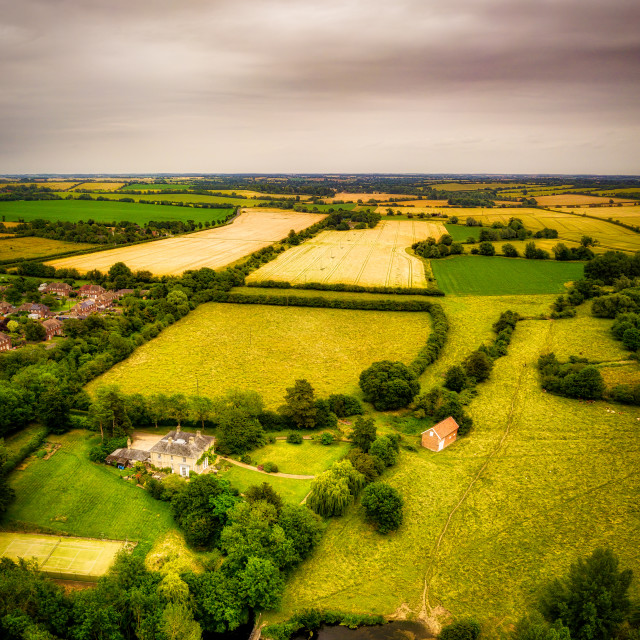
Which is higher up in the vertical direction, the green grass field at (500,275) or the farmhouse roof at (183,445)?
the green grass field at (500,275)

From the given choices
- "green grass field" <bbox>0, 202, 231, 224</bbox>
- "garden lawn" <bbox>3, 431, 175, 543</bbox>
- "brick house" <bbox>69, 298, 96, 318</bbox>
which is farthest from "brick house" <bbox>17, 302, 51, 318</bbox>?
"green grass field" <bbox>0, 202, 231, 224</bbox>

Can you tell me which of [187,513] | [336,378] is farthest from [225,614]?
[336,378]

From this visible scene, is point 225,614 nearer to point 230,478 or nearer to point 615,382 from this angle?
point 230,478

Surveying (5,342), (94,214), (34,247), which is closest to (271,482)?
(5,342)

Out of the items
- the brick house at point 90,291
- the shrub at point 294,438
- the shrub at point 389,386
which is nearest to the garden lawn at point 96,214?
the brick house at point 90,291

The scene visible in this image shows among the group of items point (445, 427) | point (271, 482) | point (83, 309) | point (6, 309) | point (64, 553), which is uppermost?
point (6, 309)

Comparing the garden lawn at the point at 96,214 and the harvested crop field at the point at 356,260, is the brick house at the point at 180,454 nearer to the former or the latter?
the harvested crop field at the point at 356,260

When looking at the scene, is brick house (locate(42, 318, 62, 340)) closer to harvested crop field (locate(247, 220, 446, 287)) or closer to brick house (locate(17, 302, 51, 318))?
brick house (locate(17, 302, 51, 318))

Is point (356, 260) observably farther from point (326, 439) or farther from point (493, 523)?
point (493, 523)
